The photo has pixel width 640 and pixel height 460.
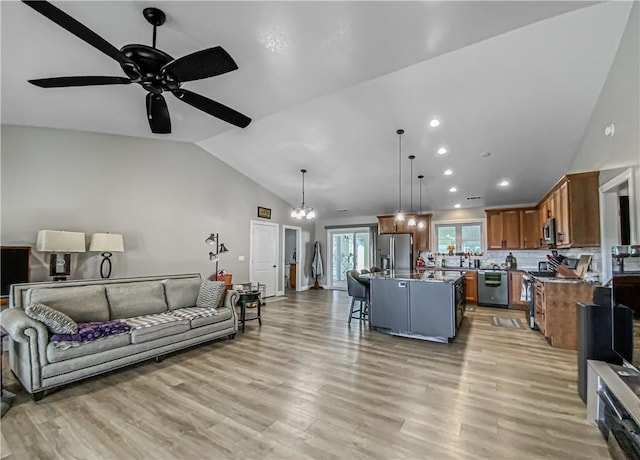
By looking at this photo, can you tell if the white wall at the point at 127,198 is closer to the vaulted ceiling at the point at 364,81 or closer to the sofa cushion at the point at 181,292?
the vaulted ceiling at the point at 364,81

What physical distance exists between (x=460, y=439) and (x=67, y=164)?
552 centimetres

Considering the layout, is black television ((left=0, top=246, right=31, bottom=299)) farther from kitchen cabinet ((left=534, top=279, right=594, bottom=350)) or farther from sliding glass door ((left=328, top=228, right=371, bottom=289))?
sliding glass door ((left=328, top=228, right=371, bottom=289))

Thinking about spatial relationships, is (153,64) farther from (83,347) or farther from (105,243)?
(105,243)

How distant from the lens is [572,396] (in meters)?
2.62

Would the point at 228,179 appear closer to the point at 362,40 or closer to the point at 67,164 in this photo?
the point at 67,164

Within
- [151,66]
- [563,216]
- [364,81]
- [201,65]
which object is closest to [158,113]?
[151,66]

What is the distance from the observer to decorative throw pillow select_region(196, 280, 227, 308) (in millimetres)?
4258

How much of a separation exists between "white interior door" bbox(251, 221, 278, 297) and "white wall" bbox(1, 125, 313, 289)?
13.0 inches

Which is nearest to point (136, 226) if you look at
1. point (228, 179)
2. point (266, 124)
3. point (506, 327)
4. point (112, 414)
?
point (228, 179)

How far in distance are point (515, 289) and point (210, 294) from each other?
20.5 ft

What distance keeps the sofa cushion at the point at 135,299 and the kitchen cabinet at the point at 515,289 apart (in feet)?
22.3

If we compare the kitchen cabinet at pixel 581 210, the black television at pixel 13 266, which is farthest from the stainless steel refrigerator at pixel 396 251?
the black television at pixel 13 266

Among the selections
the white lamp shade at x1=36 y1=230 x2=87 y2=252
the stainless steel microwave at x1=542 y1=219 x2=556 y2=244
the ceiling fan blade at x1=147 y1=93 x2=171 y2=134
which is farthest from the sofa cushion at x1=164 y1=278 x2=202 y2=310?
the stainless steel microwave at x1=542 y1=219 x2=556 y2=244

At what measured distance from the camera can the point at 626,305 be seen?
6.55ft
